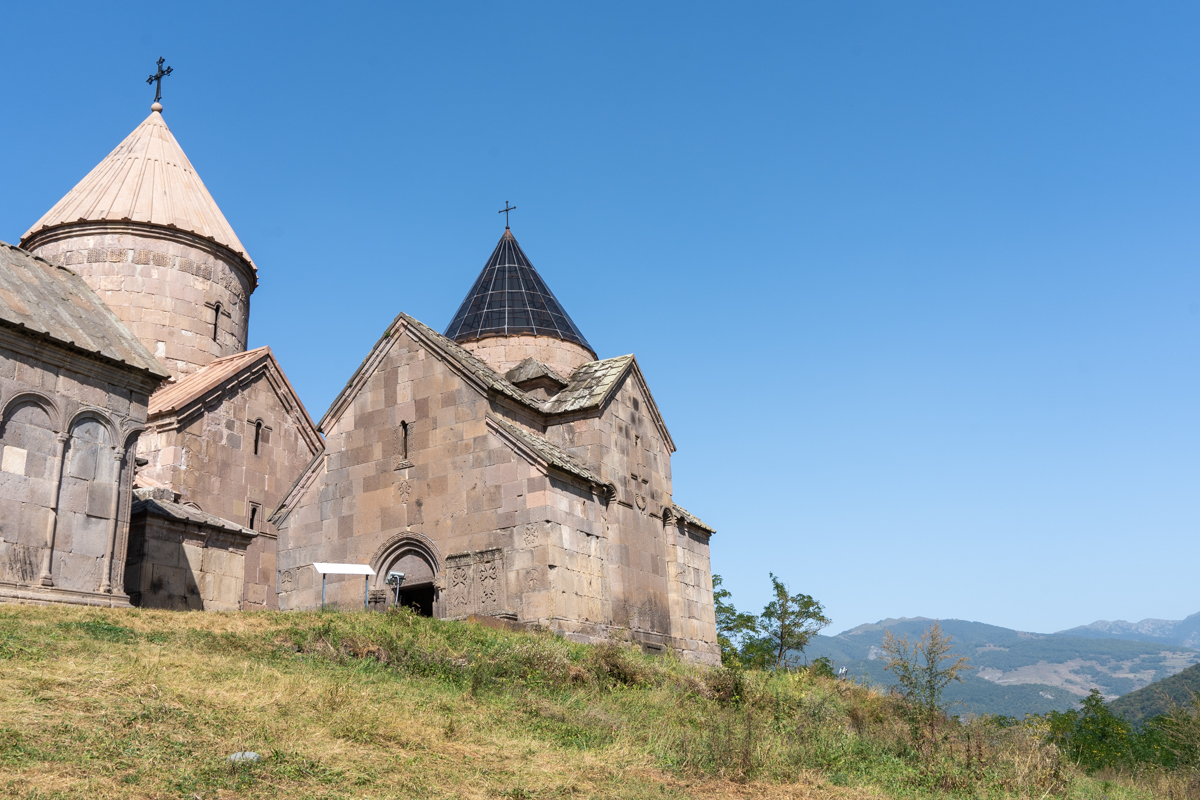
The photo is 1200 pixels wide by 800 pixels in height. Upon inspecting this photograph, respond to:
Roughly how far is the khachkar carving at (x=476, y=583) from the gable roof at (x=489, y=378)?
8.45 ft

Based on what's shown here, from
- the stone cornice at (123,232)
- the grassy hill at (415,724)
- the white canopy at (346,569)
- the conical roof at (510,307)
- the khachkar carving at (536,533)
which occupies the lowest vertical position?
the grassy hill at (415,724)

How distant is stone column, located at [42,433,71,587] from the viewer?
11992 millimetres

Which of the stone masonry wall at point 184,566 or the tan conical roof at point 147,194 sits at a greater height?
the tan conical roof at point 147,194

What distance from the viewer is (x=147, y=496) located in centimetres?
1627

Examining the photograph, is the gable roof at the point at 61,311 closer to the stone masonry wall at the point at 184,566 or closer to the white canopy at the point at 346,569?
the stone masonry wall at the point at 184,566

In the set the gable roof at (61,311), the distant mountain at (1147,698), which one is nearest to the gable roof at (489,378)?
the gable roof at (61,311)

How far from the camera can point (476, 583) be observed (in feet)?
46.5

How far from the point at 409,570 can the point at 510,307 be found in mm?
6850

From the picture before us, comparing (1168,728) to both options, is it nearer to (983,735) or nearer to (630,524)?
(983,735)

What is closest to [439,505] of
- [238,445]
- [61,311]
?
[61,311]

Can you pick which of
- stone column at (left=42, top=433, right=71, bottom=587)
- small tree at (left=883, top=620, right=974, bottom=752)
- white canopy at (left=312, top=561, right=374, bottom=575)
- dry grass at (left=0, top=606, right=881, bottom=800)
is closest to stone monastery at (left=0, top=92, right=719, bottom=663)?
stone column at (left=42, top=433, right=71, bottom=587)

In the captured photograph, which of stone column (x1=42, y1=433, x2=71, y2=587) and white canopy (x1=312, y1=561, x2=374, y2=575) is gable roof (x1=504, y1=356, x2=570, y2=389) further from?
stone column (x1=42, y1=433, x2=71, y2=587)

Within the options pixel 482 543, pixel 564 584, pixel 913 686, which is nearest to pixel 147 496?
pixel 482 543

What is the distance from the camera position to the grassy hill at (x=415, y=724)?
241 inches
